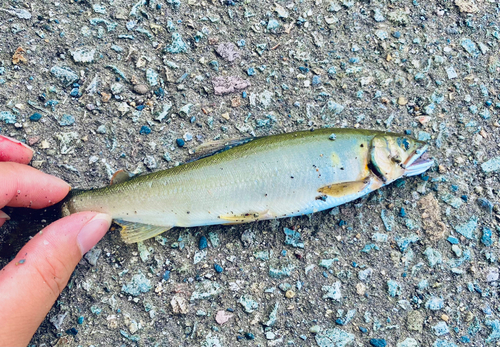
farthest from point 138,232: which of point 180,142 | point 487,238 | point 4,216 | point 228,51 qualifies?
point 487,238

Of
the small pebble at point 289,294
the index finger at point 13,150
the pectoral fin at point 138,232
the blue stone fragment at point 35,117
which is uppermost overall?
the blue stone fragment at point 35,117

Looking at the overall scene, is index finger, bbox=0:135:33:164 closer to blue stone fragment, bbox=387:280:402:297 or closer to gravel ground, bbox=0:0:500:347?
gravel ground, bbox=0:0:500:347

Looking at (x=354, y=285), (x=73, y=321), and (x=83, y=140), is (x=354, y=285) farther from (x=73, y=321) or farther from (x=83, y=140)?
(x=83, y=140)

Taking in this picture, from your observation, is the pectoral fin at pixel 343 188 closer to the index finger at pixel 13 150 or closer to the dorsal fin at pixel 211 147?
the dorsal fin at pixel 211 147

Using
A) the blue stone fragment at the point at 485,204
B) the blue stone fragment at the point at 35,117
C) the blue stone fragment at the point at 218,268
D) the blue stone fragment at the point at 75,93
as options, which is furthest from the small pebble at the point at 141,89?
the blue stone fragment at the point at 485,204

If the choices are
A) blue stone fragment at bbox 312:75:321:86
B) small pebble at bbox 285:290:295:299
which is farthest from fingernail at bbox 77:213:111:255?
blue stone fragment at bbox 312:75:321:86

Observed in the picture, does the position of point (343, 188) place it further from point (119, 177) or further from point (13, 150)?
point (13, 150)

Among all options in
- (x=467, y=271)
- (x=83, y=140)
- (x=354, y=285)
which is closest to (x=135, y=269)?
(x=83, y=140)
